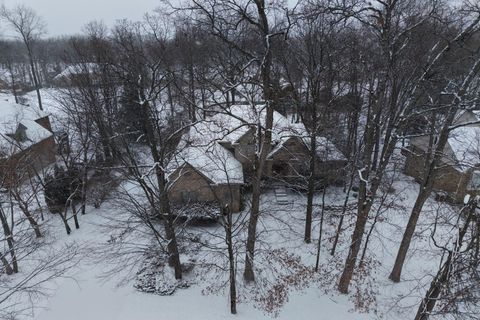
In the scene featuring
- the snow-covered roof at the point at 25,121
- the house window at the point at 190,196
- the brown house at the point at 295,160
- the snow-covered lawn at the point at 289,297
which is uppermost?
the snow-covered roof at the point at 25,121

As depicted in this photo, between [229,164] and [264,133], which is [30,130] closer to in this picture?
[229,164]

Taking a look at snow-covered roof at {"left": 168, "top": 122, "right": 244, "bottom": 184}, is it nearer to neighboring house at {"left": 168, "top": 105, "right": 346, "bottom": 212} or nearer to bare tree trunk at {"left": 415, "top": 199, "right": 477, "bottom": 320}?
neighboring house at {"left": 168, "top": 105, "right": 346, "bottom": 212}

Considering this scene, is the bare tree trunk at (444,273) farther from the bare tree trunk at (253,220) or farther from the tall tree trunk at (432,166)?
the bare tree trunk at (253,220)

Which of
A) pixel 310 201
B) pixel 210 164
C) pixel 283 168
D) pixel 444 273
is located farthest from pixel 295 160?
pixel 444 273

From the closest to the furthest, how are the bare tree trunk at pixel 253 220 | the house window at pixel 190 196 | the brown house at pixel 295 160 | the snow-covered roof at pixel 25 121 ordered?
1. the bare tree trunk at pixel 253 220
2. the house window at pixel 190 196
3. the brown house at pixel 295 160
4. the snow-covered roof at pixel 25 121

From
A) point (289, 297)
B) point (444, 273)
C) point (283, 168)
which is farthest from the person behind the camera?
point (283, 168)

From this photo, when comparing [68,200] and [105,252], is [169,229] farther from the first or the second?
[68,200]

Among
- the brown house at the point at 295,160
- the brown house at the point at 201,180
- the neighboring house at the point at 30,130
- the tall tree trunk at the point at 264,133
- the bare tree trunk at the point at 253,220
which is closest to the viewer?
the tall tree trunk at the point at 264,133

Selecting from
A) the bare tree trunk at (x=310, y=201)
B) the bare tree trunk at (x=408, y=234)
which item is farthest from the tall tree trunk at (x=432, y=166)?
the bare tree trunk at (x=310, y=201)

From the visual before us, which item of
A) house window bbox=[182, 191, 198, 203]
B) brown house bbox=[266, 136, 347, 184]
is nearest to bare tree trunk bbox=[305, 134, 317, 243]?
brown house bbox=[266, 136, 347, 184]

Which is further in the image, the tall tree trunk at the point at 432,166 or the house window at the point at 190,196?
the house window at the point at 190,196

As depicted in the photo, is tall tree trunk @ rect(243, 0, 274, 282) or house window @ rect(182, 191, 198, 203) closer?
tall tree trunk @ rect(243, 0, 274, 282)
